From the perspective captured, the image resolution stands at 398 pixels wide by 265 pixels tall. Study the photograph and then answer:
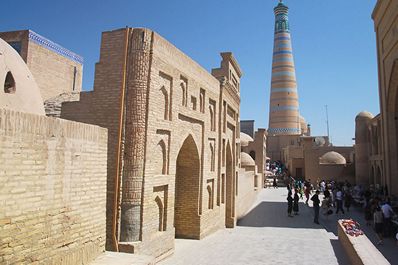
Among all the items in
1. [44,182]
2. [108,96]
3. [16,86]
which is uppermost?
[108,96]

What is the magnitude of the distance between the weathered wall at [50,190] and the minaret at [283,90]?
4065cm

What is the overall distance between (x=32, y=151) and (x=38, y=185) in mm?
440

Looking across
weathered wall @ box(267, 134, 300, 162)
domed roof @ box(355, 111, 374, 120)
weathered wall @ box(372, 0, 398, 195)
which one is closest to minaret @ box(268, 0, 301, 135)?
weathered wall @ box(267, 134, 300, 162)

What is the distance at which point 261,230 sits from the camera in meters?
13.0

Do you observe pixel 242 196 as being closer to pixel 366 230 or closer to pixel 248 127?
pixel 366 230

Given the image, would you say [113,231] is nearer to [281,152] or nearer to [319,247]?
[319,247]

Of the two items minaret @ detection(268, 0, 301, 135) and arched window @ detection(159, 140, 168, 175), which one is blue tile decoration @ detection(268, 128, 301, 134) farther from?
arched window @ detection(159, 140, 168, 175)

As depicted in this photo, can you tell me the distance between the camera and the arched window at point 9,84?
5.73 meters

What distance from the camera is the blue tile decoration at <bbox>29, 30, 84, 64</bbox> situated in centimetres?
1165

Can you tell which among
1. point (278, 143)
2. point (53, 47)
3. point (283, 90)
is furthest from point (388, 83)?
point (278, 143)

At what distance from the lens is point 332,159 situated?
2955 cm

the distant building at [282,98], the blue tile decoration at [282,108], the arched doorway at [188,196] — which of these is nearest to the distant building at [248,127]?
the distant building at [282,98]

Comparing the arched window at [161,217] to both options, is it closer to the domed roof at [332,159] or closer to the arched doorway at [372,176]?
the arched doorway at [372,176]

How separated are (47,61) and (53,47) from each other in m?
0.72
